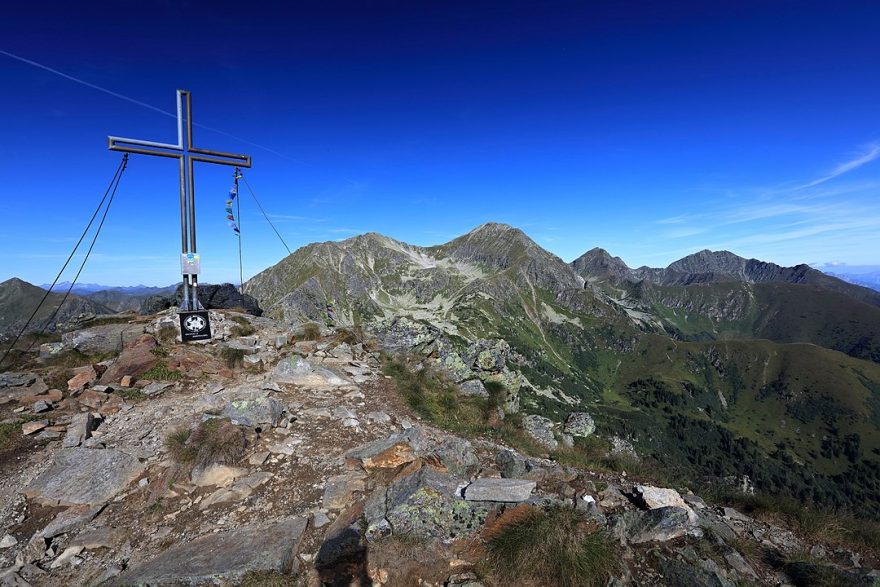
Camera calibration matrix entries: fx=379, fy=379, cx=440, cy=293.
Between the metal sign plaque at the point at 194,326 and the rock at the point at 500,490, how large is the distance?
14532mm

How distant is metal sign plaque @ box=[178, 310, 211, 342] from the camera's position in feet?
55.2

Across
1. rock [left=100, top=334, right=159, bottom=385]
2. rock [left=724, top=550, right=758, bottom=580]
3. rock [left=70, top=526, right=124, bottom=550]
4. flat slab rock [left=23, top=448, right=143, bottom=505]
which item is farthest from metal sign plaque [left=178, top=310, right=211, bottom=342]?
rock [left=724, top=550, right=758, bottom=580]

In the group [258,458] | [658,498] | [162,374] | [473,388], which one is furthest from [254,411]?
[658,498]

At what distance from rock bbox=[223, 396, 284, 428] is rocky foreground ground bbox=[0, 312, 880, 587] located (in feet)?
0.19

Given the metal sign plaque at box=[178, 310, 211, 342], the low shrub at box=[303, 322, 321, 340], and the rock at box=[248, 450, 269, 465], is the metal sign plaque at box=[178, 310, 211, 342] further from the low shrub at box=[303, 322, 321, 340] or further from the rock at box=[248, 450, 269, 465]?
the rock at box=[248, 450, 269, 465]

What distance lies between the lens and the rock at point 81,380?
1338 cm

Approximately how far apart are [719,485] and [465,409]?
28.7ft

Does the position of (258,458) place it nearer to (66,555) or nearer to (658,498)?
(66,555)

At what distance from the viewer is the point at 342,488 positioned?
881 centimetres

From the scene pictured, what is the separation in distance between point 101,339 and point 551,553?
69.7 feet

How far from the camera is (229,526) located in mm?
7734

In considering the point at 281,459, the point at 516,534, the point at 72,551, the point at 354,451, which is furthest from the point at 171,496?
the point at 516,534

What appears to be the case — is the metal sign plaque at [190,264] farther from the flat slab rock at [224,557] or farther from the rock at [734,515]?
the rock at [734,515]

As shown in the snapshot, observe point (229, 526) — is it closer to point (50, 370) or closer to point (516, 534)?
point (516, 534)
